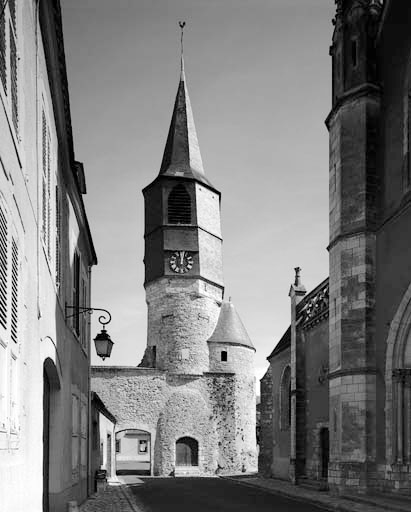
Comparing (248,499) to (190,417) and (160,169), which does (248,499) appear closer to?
(190,417)

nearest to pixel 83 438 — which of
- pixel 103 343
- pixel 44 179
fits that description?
pixel 103 343

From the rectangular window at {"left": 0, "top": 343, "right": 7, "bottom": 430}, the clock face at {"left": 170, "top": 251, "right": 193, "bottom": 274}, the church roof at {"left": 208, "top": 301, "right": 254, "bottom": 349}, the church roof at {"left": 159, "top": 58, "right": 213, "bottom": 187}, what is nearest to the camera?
the rectangular window at {"left": 0, "top": 343, "right": 7, "bottom": 430}

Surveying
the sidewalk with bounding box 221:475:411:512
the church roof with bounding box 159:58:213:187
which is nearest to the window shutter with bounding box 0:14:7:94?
the sidewalk with bounding box 221:475:411:512

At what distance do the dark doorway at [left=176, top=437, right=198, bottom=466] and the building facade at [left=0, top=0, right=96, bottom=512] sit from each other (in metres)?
31.6

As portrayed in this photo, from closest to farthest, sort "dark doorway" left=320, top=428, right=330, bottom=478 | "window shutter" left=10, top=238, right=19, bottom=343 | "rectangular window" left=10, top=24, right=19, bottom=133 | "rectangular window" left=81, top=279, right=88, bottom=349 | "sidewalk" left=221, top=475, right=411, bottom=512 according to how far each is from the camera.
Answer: "window shutter" left=10, top=238, right=19, bottom=343 → "rectangular window" left=10, top=24, right=19, bottom=133 → "sidewalk" left=221, top=475, right=411, bottom=512 → "rectangular window" left=81, top=279, right=88, bottom=349 → "dark doorway" left=320, top=428, right=330, bottom=478

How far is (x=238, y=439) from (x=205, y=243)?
38.7 feet

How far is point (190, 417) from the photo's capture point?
4472 cm

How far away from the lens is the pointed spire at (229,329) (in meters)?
46.6

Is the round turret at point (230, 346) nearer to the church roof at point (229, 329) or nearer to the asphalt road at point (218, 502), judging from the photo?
the church roof at point (229, 329)

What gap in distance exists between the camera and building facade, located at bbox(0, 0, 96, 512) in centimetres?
574

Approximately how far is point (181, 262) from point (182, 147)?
7.77 metres

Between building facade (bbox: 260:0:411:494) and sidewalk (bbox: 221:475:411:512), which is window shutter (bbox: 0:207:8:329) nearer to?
sidewalk (bbox: 221:475:411:512)

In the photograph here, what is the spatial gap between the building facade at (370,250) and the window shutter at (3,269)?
1252cm

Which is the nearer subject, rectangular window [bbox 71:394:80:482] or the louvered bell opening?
the louvered bell opening
